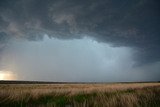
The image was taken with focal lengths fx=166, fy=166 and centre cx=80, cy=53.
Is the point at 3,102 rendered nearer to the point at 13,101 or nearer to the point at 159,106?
the point at 13,101

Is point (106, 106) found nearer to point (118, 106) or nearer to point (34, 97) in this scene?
point (118, 106)

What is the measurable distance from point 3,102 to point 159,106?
6455 mm

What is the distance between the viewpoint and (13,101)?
7941 millimetres

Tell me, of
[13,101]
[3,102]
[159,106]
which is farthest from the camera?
[13,101]

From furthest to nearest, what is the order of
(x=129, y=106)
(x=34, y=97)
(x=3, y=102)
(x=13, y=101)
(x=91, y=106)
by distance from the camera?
(x=34, y=97) < (x=13, y=101) < (x=3, y=102) < (x=91, y=106) < (x=129, y=106)

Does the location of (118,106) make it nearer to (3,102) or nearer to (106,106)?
(106,106)

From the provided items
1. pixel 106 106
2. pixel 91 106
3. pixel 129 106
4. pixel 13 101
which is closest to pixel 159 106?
pixel 129 106

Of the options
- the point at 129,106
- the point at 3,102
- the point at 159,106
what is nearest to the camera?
the point at 129,106

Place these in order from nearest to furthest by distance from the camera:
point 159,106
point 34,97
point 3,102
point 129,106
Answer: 1. point 129,106
2. point 159,106
3. point 3,102
4. point 34,97

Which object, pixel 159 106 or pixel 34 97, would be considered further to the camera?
pixel 34 97

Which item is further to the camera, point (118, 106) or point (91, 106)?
point (91, 106)

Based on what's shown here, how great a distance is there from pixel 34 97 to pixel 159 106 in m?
6.89

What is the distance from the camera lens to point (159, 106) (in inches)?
231

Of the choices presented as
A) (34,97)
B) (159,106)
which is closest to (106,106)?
(159,106)
